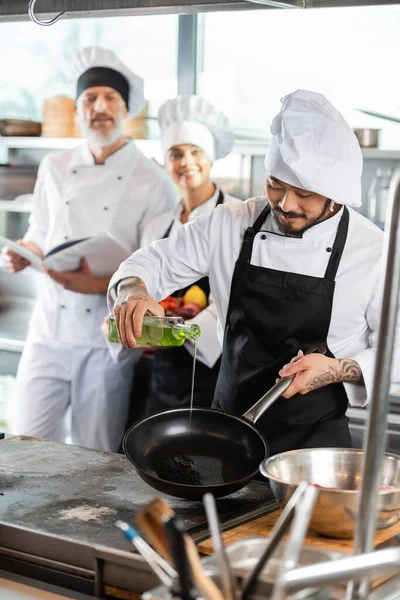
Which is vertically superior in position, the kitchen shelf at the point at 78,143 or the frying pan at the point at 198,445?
the kitchen shelf at the point at 78,143

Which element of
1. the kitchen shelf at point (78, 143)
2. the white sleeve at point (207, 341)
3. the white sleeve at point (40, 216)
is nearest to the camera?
the white sleeve at point (207, 341)

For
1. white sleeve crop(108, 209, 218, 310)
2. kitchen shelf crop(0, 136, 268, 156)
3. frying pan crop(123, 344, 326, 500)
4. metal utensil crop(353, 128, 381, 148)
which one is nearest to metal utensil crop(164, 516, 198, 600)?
frying pan crop(123, 344, 326, 500)

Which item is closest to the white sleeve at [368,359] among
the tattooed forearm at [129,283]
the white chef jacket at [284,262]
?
the white chef jacket at [284,262]

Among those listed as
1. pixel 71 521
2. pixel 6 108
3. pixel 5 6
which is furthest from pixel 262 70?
pixel 71 521

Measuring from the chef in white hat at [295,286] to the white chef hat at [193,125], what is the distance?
1.29 m

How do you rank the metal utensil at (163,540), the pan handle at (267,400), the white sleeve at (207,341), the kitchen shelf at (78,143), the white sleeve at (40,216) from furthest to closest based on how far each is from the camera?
the kitchen shelf at (78,143) → the white sleeve at (40,216) → the white sleeve at (207,341) → the pan handle at (267,400) → the metal utensil at (163,540)

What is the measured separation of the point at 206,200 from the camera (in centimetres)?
358

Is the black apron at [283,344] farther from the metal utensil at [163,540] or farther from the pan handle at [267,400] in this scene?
the metal utensil at [163,540]

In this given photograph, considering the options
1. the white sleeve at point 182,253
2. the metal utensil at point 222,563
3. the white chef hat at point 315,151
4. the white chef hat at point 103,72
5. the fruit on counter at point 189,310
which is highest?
the white chef hat at point 103,72

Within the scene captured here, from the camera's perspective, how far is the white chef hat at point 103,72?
12.3 ft

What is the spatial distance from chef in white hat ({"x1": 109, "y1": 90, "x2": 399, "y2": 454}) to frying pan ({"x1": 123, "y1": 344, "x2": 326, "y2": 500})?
10.9 inches

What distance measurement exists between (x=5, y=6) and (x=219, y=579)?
1552 millimetres

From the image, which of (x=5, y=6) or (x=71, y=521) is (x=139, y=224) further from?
(x=71, y=521)

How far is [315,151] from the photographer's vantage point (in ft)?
6.98
